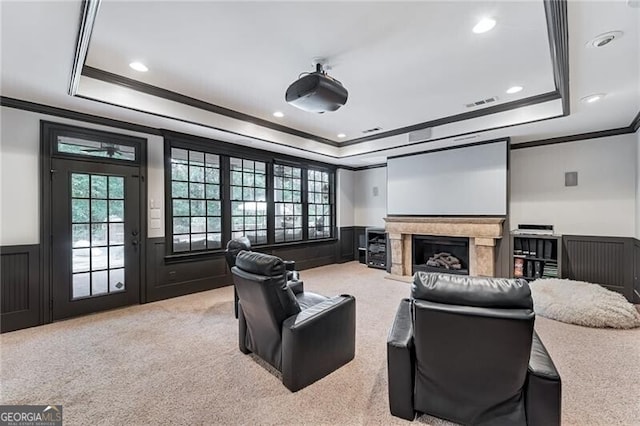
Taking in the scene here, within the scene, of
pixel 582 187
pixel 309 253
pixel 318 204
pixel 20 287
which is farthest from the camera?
pixel 318 204

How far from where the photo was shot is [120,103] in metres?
3.41

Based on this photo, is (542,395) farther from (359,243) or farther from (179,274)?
(359,243)

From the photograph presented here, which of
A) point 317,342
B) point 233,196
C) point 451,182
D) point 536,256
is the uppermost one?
point 451,182

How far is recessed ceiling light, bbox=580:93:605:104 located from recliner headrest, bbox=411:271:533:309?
304 centimetres

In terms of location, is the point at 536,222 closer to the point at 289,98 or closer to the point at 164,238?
the point at 289,98

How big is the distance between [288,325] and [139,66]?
9.92 feet

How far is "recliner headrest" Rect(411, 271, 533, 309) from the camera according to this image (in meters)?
1.57

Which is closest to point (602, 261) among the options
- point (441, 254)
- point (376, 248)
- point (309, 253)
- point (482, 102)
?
point (441, 254)

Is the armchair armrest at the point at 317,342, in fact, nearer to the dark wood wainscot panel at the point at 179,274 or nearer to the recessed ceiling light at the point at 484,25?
the recessed ceiling light at the point at 484,25

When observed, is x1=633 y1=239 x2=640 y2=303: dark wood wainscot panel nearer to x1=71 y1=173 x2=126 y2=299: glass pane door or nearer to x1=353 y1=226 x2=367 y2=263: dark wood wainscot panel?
x1=353 y1=226 x2=367 y2=263: dark wood wainscot panel

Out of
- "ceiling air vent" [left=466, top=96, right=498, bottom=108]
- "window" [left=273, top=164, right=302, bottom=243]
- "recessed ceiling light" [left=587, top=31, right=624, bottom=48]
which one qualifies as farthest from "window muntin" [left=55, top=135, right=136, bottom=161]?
"recessed ceiling light" [left=587, top=31, right=624, bottom=48]

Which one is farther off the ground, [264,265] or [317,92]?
[317,92]

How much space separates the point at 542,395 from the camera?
156 centimetres

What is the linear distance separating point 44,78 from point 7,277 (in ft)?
7.47
